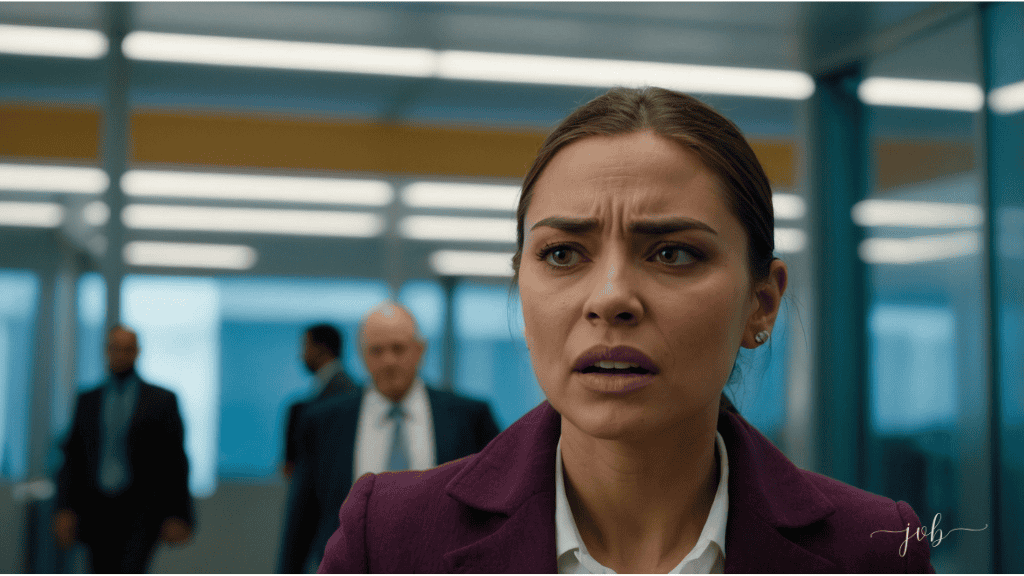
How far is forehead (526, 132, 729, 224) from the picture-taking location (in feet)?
3.64

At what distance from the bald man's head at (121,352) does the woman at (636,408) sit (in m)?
4.62

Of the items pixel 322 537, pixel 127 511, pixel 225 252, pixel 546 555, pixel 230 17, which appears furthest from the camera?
pixel 225 252

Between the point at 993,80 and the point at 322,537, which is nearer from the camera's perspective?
the point at 322,537

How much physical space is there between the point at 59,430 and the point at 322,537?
3685 millimetres

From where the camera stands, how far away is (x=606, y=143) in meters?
1.17

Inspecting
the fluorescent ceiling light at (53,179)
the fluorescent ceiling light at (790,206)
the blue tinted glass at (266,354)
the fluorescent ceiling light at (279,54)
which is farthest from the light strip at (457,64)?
the blue tinted glass at (266,354)

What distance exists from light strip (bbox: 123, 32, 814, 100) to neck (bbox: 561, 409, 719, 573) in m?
5.34

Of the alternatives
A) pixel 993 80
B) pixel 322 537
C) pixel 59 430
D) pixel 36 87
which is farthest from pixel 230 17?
pixel 993 80

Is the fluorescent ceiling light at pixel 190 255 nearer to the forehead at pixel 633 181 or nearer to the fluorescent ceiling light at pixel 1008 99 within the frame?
the fluorescent ceiling light at pixel 1008 99

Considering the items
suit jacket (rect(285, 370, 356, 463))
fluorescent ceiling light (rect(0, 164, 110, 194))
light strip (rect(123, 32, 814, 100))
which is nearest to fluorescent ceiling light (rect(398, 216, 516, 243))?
light strip (rect(123, 32, 814, 100))

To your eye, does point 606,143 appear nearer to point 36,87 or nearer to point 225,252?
point 225,252

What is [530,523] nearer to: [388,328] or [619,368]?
[619,368]

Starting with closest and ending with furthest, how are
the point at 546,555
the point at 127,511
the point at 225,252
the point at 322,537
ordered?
the point at 546,555 < the point at 322,537 < the point at 127,511 < the point at 225,252

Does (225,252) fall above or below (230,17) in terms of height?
below
